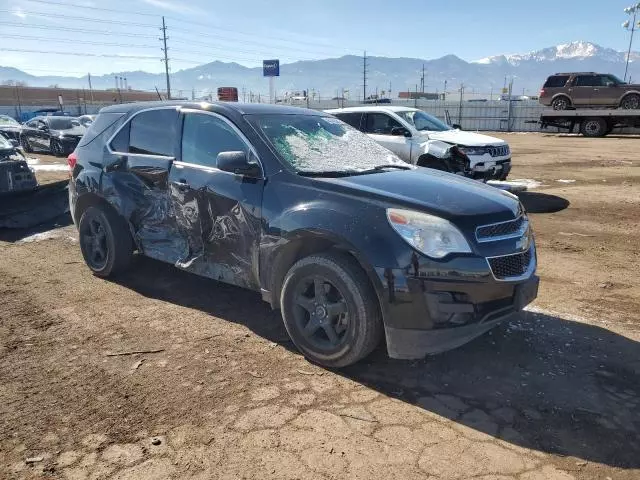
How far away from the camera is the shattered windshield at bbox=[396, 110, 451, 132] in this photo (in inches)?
404

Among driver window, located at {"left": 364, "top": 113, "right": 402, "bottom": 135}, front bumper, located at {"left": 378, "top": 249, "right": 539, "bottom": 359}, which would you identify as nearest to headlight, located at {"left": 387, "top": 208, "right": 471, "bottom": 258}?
front bumper, located at {"left": 378, "top": 249, "right": 539, "bottom": 359}

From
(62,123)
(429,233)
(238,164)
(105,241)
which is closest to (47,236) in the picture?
(105,241)

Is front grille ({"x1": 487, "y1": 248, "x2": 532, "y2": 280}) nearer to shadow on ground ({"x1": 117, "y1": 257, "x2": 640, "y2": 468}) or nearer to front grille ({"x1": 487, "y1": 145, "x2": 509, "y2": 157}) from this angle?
shadow on ground ({"x1": 117, "y1": 257, "x2": 640, "y2": 468})

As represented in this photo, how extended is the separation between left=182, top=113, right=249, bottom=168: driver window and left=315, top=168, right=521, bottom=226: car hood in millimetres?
979

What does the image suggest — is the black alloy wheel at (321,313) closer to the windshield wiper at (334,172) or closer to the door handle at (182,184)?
the windshield wiper at (334,172)

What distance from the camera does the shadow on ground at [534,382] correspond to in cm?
281

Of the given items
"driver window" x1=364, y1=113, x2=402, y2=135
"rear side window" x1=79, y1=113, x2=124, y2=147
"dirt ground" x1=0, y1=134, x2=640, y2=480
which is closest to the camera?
"dirt ground" x1=0, y1=134, x2=640, y2=480

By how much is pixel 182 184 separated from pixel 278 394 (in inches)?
82.5

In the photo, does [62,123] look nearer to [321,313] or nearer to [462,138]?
[462,138]

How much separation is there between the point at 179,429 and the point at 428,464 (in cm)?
138

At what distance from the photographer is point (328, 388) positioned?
10.8ft

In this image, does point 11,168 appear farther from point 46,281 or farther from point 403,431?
point 403,431

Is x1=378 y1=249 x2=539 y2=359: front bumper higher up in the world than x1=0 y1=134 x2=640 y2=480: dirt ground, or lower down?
higher up

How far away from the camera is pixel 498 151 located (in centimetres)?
968
